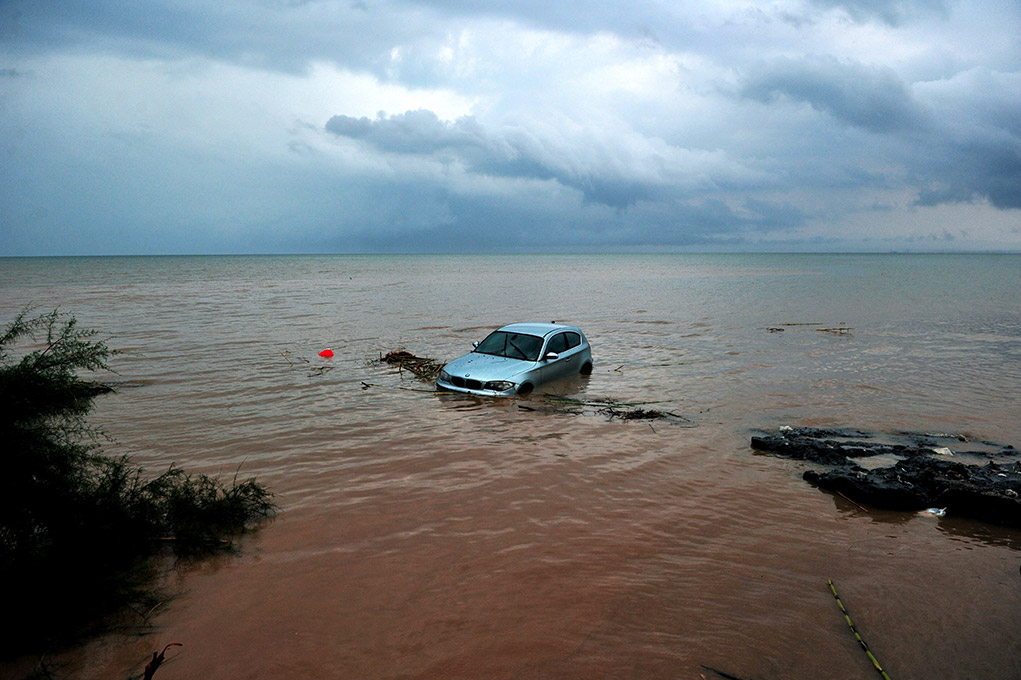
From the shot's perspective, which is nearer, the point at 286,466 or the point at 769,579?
the point at 769,579

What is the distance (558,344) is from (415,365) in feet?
13.8

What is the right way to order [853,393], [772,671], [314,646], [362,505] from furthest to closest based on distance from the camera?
[853,393], [362,505], [314,646], [772,671]

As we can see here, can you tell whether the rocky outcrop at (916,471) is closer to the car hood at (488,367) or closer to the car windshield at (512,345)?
the car hood at (488,367)

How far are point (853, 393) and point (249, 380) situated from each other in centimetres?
1459

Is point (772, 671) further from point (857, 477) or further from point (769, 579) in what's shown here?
point (857, 477)

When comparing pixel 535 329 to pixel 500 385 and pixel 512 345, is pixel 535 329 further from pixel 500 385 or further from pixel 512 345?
pixel 500 385

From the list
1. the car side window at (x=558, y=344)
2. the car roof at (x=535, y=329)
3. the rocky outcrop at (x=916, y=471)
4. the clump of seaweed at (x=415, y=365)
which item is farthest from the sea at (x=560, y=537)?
the car roof at (x=535, y=329)

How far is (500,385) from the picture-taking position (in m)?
12.3

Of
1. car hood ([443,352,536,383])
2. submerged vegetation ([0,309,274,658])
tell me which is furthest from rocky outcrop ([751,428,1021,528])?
submerged vegetation ([0,309,274,658])

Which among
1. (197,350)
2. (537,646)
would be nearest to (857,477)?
(537,646)

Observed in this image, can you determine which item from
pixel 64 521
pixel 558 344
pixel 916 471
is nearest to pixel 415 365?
pixel 558 344

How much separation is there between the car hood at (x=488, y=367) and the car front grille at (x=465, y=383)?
9cm

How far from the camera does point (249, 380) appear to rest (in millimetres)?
14289

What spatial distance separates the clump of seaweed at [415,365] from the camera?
14.7 m
